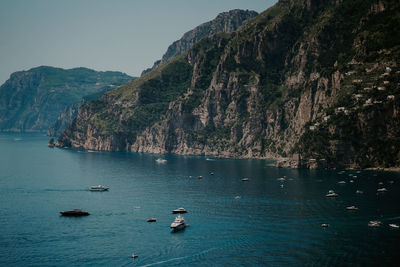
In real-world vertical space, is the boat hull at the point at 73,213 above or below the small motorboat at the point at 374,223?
below

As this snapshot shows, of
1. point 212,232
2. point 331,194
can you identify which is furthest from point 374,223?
point 212,232

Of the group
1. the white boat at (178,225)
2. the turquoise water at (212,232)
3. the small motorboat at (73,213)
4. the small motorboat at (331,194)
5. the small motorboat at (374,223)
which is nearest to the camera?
the turquoise water at (212,232)

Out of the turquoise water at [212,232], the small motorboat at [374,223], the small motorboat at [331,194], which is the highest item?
the small motorboat at [331,194]

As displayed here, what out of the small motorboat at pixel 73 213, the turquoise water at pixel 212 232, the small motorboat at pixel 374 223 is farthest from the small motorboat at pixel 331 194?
the small motorboat at pixel 73 213

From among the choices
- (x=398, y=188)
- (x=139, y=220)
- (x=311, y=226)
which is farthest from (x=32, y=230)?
(x=398, y=188)

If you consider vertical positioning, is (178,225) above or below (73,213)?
above

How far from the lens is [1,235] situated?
14312 centimetres

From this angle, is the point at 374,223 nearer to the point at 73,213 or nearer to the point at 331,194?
the point at 331,194

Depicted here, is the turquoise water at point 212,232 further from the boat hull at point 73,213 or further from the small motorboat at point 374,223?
the boat hull at point 73,213

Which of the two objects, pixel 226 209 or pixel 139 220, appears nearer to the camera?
pixel 139 220

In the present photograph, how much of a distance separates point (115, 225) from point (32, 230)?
25765mm

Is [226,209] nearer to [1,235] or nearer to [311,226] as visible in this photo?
[311,226]

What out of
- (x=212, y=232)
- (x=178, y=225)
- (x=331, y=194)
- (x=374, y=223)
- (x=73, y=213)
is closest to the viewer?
(x=374, y=223)

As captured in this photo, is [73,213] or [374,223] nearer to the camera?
[374,223]
